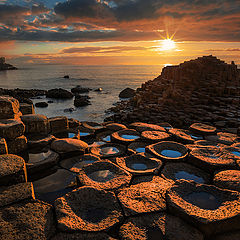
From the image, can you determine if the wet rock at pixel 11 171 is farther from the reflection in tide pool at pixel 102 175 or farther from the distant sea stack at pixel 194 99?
the distant sea stack at pixel 194 99

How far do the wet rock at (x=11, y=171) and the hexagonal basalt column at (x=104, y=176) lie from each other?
1551 mm

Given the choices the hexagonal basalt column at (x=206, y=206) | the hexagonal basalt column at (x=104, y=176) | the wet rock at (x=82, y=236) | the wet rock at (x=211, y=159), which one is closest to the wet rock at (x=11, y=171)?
the hexagonal basalt column at (x=104, y=176)

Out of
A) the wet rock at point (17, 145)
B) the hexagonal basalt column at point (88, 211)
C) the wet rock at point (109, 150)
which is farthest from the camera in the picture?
the wet rock at point (109, 150)

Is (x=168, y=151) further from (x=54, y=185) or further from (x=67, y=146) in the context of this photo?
(x=54, y=185)

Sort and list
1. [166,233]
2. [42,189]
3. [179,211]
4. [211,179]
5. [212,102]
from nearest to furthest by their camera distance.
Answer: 1. [166,233]
2. [179,211]
3. [42,189]
4. [211,179]
5. [212,102]

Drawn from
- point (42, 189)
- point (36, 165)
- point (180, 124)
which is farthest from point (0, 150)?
point (180, 124)

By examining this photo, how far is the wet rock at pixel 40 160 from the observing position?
5.79m

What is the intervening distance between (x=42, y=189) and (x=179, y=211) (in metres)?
3.78

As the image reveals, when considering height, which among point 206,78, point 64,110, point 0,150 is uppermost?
point 206,78

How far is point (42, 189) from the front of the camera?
5.09 m

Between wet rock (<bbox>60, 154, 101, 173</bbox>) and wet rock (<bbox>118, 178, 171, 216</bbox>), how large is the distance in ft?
6.99

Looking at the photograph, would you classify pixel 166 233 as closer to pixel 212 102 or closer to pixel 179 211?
pixel 179 211

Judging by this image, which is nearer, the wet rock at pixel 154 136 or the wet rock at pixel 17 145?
the wet rock at pixel 17 145

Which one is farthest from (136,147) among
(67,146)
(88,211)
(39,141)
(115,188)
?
(39,141)
